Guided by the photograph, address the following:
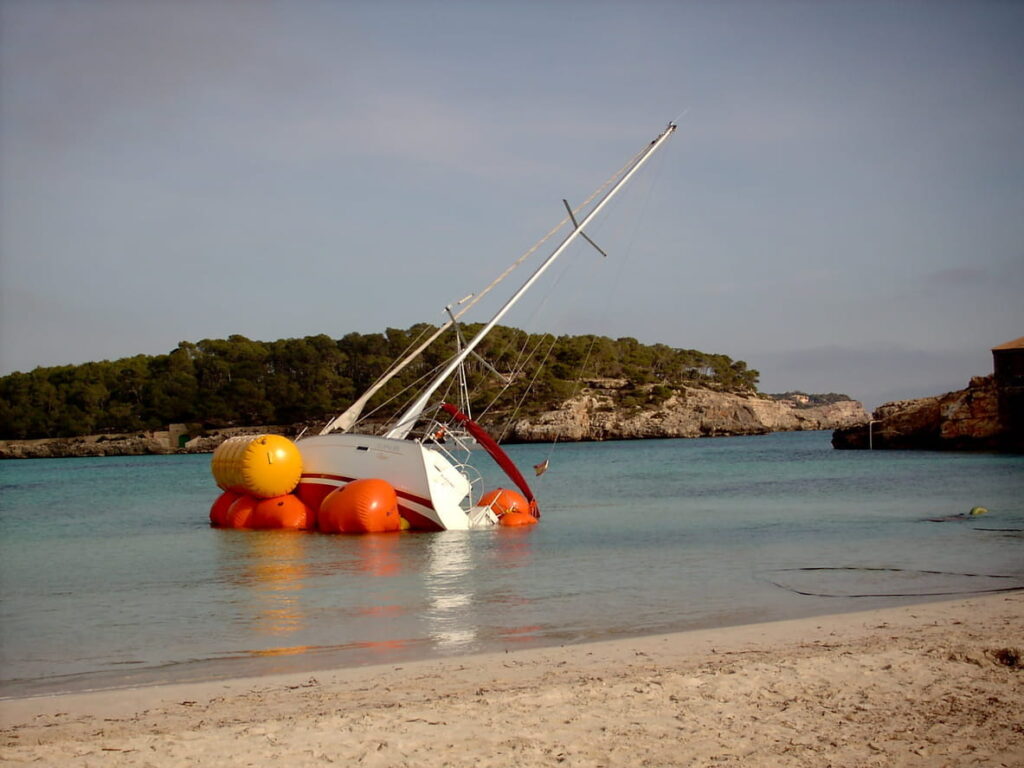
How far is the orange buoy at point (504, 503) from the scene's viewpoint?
20.8 m

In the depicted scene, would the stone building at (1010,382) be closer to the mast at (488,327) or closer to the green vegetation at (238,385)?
the mast at (488,327)

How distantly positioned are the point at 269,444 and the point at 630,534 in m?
7.70

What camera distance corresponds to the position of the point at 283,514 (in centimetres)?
1947

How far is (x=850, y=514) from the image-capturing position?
72.5 feet

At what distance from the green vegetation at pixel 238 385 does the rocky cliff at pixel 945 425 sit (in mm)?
35729

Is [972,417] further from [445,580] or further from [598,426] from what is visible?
[598,426]

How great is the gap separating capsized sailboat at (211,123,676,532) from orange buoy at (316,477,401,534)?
20 millimetres

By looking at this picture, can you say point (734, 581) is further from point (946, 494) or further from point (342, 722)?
point (946, 494)

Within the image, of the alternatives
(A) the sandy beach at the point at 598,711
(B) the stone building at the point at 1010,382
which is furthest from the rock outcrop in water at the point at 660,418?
(A) the sandy beach at the point at 598,711

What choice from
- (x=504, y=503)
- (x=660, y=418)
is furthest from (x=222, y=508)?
(x=660, y=418)

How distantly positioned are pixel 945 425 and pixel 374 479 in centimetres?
4619

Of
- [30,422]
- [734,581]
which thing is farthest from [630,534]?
[30,422]

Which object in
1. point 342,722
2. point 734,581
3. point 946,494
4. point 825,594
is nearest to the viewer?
point 342,722

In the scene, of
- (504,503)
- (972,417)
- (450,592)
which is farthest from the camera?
(972,417)
